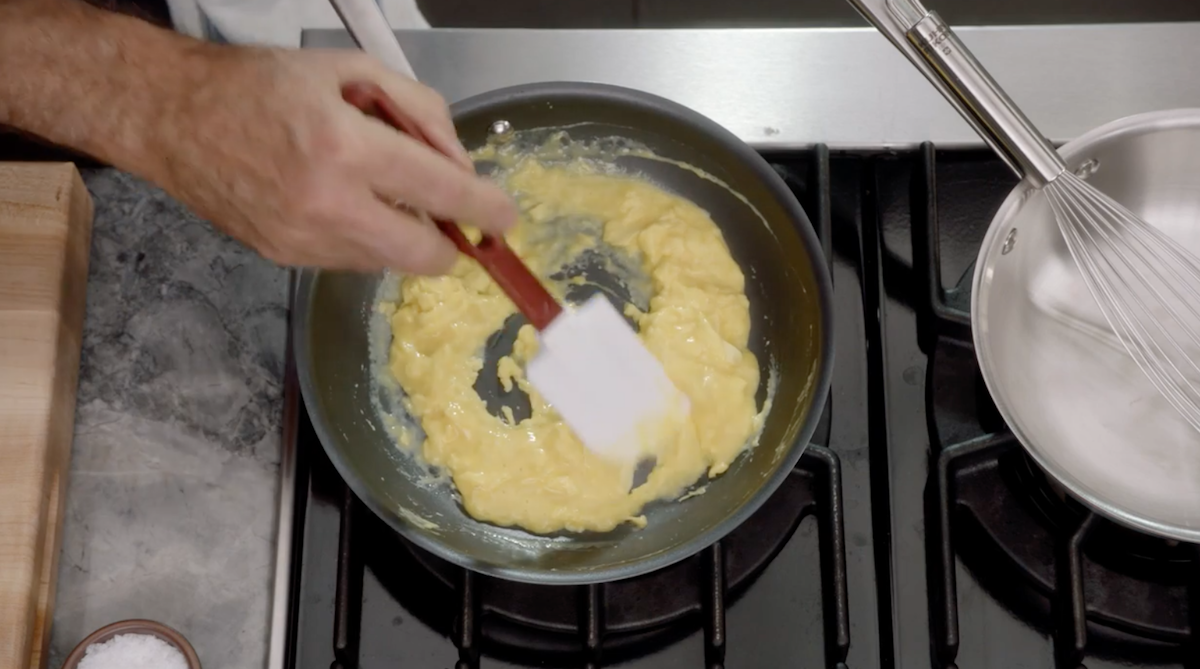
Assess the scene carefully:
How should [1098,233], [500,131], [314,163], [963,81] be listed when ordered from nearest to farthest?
1. [314,163]
2. [963,81]
3. [1098,233]
4. [500,131]

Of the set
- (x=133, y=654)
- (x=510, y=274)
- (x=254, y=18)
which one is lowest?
(x=133, y=654)

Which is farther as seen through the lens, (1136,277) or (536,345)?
(536,345)

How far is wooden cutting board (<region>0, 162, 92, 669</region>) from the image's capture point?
2.52 ft

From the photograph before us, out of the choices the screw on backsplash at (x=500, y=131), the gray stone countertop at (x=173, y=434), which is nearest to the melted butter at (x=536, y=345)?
the screw on backsplash at (x=500, y=131)

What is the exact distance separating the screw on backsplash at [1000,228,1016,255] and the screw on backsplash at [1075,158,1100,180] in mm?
85

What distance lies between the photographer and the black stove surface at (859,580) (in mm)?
802

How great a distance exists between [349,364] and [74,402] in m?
0.24

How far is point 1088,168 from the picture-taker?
868mm

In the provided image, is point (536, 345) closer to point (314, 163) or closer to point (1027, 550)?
point (314, 163)

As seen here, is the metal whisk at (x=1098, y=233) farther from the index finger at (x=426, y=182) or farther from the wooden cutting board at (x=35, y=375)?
the wooden cutting board at (x=35, y=375)

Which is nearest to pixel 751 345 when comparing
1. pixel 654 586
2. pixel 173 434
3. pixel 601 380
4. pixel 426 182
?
pixel 601 380

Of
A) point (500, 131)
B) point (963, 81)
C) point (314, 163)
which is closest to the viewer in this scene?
point (314, 163)

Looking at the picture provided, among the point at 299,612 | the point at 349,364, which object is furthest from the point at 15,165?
the point at 299,612

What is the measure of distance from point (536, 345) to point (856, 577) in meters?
0.37
